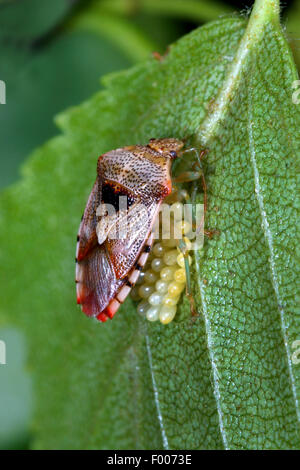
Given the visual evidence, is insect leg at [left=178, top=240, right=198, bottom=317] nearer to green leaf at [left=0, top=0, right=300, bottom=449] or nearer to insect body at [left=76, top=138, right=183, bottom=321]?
green leaf at [left=0, top=0, right=300, bottom=449]

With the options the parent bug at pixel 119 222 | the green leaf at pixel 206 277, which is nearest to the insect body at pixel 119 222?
the parent bug at pixel 119 222

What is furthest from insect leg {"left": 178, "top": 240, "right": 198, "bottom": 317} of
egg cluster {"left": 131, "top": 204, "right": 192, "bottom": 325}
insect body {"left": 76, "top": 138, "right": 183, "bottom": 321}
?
insect body {"left": 76, "top": 138, "right": 183, "bottom": 321}

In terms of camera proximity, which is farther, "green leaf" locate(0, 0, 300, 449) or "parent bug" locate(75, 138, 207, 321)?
"parent bug" locate(75, 138, 207, 321)

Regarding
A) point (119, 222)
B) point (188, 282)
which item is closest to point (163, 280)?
point (188, 282)

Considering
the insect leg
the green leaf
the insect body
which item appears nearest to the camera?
Result: the green leaf
